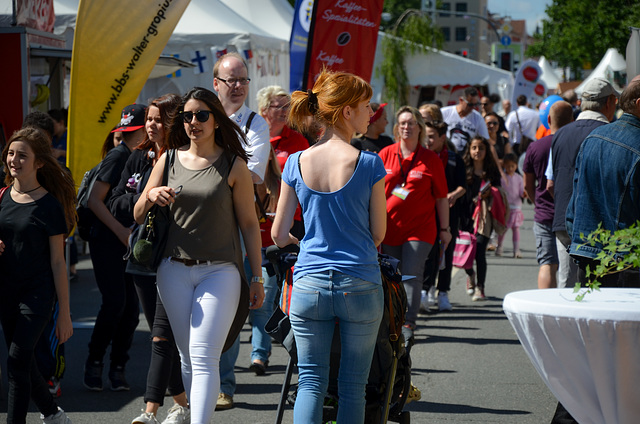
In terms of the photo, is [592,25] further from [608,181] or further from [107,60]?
[608,181]

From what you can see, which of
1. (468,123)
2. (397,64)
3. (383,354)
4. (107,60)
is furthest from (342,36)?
(397,64)

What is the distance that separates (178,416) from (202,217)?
48.7 inches

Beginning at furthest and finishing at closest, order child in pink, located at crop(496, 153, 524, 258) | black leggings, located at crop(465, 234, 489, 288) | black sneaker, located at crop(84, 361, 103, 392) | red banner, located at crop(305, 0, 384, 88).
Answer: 1. child in pink, located at crop(496, 153, 524, 258)
2. black leggings, located at crop(465, 234, 489, 288)
3. red banner, located at crop(305, 0, 384, 88)
4. black sneaker, located at crop(84, 361, 103, 392)

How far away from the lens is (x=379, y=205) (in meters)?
4.00

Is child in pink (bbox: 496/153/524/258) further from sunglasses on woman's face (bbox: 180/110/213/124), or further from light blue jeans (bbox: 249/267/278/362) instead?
sunglasses on woman's face (bbox: 180/110/213/124)

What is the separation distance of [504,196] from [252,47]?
5389mm

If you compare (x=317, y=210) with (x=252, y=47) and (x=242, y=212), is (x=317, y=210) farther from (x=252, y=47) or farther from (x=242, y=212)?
(x=252, y=47)

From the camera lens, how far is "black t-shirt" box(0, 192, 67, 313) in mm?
4820

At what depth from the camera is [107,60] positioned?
638cm

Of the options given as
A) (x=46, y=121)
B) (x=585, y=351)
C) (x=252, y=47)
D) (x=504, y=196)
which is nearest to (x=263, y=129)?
(x=46, y=121)

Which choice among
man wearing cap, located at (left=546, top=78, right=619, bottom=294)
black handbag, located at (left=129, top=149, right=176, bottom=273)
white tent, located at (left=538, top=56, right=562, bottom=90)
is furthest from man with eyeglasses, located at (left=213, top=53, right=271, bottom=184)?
white tent, located at (left=538, top=56, right=562, bottom=90)

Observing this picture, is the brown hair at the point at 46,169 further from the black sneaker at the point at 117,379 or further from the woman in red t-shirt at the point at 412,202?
the woman in red t-shirt at the point at 412,202

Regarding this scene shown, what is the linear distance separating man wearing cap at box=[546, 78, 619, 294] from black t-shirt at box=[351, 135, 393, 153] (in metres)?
1.95

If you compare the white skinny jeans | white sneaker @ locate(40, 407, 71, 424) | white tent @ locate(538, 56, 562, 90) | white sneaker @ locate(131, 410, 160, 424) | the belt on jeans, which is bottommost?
white sneaker @ locate(40, 407, 71, 424)
